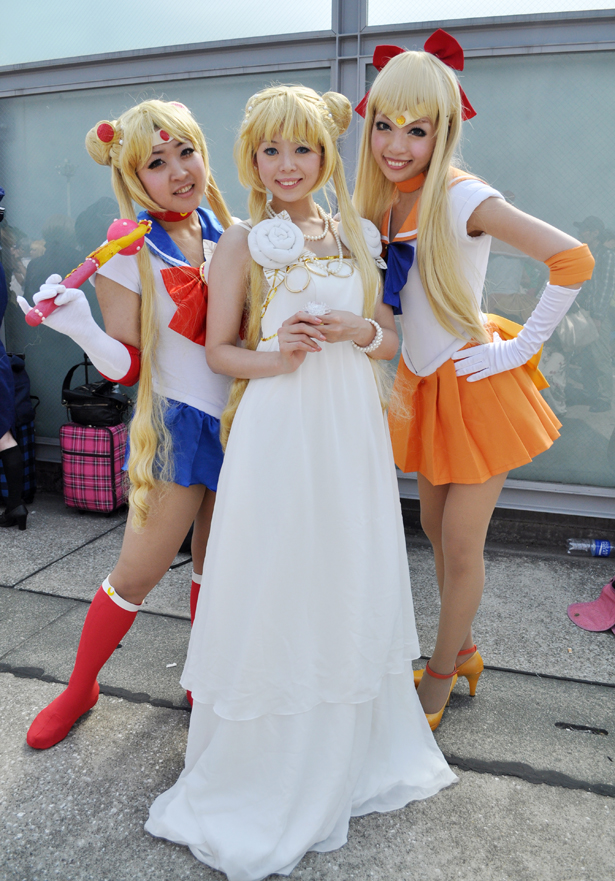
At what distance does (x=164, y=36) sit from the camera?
368 cm

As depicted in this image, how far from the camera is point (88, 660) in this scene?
192 cm

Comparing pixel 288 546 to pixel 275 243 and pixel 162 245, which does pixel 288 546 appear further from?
pixel 162 245

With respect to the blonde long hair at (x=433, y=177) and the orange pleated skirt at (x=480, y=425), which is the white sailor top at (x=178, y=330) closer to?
the blonde long hair at (x=433, y=177)

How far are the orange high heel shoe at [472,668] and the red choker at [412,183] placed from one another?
1509 millimetres

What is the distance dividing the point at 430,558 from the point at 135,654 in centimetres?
167

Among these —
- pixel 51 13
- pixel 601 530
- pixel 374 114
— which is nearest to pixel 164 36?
pixel 51 13

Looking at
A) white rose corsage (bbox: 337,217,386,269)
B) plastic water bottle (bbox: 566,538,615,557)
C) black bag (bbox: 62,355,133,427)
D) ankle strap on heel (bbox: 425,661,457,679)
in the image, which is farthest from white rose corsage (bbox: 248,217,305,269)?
plastic water bottle (bbox: 566,538,615,557)

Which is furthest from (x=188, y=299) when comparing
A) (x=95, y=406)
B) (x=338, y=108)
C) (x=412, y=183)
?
(x=95, y=406)

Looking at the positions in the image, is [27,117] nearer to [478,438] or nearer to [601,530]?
[478,438]

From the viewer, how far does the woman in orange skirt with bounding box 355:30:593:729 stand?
5.53 feet

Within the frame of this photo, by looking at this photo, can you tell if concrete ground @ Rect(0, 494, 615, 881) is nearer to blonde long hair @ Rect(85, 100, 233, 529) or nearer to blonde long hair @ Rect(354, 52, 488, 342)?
blonde long hair @ Rect(85, 100, 233, 529)

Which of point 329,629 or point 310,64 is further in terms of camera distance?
point 310,64

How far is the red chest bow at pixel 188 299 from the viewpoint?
5.53 ft

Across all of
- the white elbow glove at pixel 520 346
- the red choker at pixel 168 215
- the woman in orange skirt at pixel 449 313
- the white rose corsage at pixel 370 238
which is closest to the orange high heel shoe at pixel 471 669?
the woman in orange skirt at pixel 449 313
